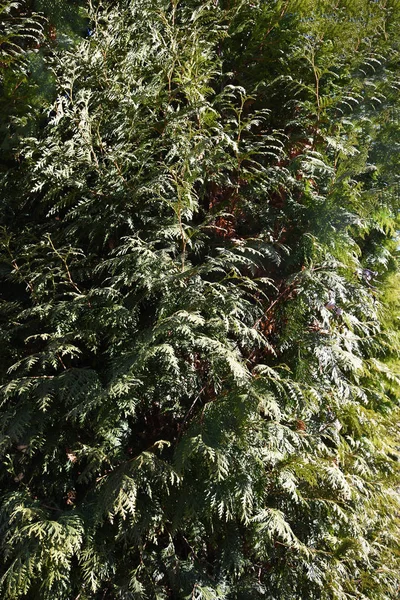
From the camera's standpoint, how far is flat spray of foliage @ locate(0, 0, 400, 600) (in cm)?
189

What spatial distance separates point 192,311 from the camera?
77.9 inches

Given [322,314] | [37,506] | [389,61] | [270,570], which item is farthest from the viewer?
[389,61]

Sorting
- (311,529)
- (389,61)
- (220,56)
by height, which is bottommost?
(311,529)

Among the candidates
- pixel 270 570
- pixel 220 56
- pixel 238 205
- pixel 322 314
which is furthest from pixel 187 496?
pixel 220 56

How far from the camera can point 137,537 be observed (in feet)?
6.14

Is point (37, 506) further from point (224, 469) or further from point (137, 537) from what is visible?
point (224, 469)

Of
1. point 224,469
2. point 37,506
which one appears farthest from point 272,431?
point 37,506

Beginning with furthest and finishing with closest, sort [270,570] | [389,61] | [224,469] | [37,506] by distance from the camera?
1. [389,61]
2. [270,570]
3. [37,506]
4. [224,469]

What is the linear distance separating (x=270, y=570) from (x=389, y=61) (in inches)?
97.2

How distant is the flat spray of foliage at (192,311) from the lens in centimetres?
189

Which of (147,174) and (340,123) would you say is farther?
(340,123)

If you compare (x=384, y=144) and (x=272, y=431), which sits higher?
(x=384, y=144)

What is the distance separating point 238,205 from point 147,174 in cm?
46

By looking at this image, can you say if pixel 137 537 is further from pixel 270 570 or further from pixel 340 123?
pixel 340 123
